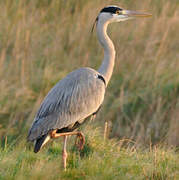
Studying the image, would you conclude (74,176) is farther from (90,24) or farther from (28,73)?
(90,24)

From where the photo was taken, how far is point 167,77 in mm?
7605

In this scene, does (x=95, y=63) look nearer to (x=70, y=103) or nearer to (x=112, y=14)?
(x=112, y=14)

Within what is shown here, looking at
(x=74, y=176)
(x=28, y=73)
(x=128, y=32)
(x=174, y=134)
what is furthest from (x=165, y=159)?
(x=128, y=32)

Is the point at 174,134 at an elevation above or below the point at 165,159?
below

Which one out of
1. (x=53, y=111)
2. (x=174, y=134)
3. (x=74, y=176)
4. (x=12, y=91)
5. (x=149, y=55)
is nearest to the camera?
(x=74, y=176)

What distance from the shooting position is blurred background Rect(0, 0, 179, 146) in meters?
7.11

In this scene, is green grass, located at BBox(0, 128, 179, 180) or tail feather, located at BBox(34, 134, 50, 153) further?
tail feather, located at BBox(34, 134, 50, 153)

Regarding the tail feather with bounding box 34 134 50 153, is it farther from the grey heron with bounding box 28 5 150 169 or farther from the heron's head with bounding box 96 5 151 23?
the heron's head with bounding box 96 5 151 23

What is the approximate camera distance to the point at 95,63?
26.3ft

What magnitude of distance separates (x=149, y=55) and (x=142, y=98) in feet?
3.03

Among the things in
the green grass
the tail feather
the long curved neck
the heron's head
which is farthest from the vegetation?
the heron's head

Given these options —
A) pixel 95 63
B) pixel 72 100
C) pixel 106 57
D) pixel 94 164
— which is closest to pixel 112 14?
pixel 106 57

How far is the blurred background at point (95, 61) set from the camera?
711cm

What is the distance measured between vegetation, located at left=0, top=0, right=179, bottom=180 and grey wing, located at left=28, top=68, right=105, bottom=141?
0.84 m
